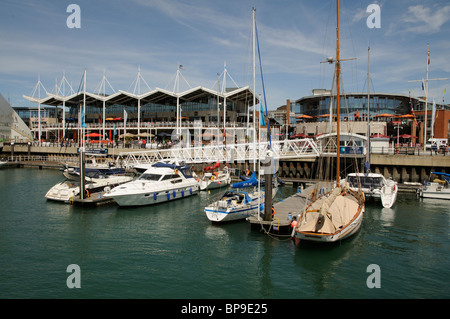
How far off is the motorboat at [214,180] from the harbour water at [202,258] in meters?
10.1

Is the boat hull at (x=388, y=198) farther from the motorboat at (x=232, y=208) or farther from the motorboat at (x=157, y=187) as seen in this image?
the motorboat at (x=157, y=187)

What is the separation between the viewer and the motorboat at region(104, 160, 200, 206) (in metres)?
27.0

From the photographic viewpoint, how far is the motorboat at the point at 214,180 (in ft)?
117

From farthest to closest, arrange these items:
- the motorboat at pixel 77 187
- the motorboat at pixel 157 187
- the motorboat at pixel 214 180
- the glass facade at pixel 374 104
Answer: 1. the glass facade at pixel 374 104
2. the motorboat at pixel 214 180
3. the motorboat at pixel 77 187
4. the motorboat at pixel 157 187

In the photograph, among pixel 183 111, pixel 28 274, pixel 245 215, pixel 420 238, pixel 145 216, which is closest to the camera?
pixel 28 274

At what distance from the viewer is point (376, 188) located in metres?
29.6

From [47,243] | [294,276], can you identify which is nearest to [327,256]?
[294,276]

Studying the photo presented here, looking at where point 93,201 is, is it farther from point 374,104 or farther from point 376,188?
point 374,104

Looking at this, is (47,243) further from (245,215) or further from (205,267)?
(245,215)

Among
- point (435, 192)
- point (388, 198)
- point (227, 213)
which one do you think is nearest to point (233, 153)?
point (388, 198)

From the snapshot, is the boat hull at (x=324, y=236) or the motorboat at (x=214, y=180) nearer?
the boat hull at (x=324, y=236)

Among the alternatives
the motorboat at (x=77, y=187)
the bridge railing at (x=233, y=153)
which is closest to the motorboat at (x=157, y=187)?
the motorboat at (x=77, y=187)
